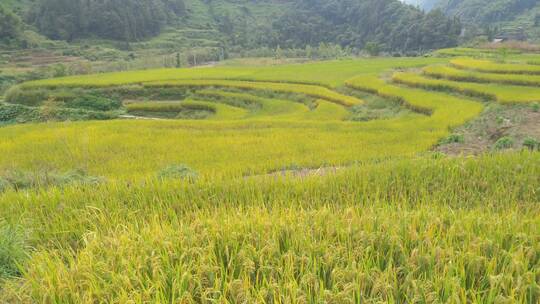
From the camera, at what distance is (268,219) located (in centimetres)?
353

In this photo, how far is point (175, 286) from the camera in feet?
8.61

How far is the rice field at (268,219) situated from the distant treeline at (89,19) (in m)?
66.9

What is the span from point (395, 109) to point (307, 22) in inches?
2854

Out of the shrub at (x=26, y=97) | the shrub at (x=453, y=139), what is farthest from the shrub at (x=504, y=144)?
the shrub at (x=26, y=97)

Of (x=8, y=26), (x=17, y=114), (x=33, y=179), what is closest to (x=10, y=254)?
(x=33, y=179)

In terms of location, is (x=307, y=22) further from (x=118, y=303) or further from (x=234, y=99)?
(x=118, y=303)

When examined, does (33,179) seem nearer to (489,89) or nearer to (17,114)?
(489,89)

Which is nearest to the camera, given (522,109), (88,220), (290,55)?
(88,220)

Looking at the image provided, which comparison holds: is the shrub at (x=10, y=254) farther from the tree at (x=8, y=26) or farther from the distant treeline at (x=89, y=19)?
the distant treeline at (x=89, y=19)

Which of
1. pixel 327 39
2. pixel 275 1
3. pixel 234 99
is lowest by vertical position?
pixel 234 99

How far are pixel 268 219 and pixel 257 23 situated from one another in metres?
97.7

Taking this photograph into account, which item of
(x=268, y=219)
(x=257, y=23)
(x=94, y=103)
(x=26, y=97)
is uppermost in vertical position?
(x=257, y=23)

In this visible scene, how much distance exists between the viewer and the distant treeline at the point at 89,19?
71500mm

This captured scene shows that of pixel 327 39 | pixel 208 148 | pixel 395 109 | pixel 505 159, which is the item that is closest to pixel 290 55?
pixel 327 39
